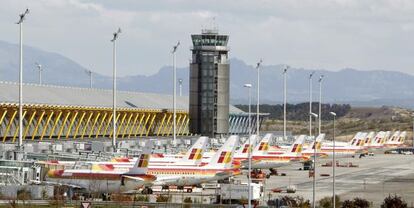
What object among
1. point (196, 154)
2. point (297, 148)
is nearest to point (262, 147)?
point (297, 148)

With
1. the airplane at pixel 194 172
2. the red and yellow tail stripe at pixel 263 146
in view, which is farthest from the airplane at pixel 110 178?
the red and yellow tail stripe at pixel 263 146

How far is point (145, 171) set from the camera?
97438 mm

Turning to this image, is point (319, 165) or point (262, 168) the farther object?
point (319, 165)

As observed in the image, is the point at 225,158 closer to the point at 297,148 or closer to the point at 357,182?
the point at 357,182

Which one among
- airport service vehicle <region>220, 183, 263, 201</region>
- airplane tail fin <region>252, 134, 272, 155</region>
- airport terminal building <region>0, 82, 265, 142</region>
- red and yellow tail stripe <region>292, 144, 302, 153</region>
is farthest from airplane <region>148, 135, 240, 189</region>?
airport terminal building <region>0, 82, 265, 142</region>

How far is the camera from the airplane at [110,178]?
9675 cm

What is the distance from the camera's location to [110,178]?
97250 millimetres

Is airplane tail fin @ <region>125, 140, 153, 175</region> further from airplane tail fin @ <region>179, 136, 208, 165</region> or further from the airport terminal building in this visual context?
the airport terminal building

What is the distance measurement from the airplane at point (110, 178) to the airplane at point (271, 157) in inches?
1682

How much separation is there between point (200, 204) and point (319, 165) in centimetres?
9089

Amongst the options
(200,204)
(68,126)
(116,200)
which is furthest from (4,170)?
(68,126)

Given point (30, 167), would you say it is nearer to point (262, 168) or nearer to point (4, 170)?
point (4, 170)

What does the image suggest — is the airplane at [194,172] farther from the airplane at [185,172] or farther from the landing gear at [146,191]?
the landing gear at [146,191]

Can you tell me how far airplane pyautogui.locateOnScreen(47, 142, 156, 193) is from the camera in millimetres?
96750
